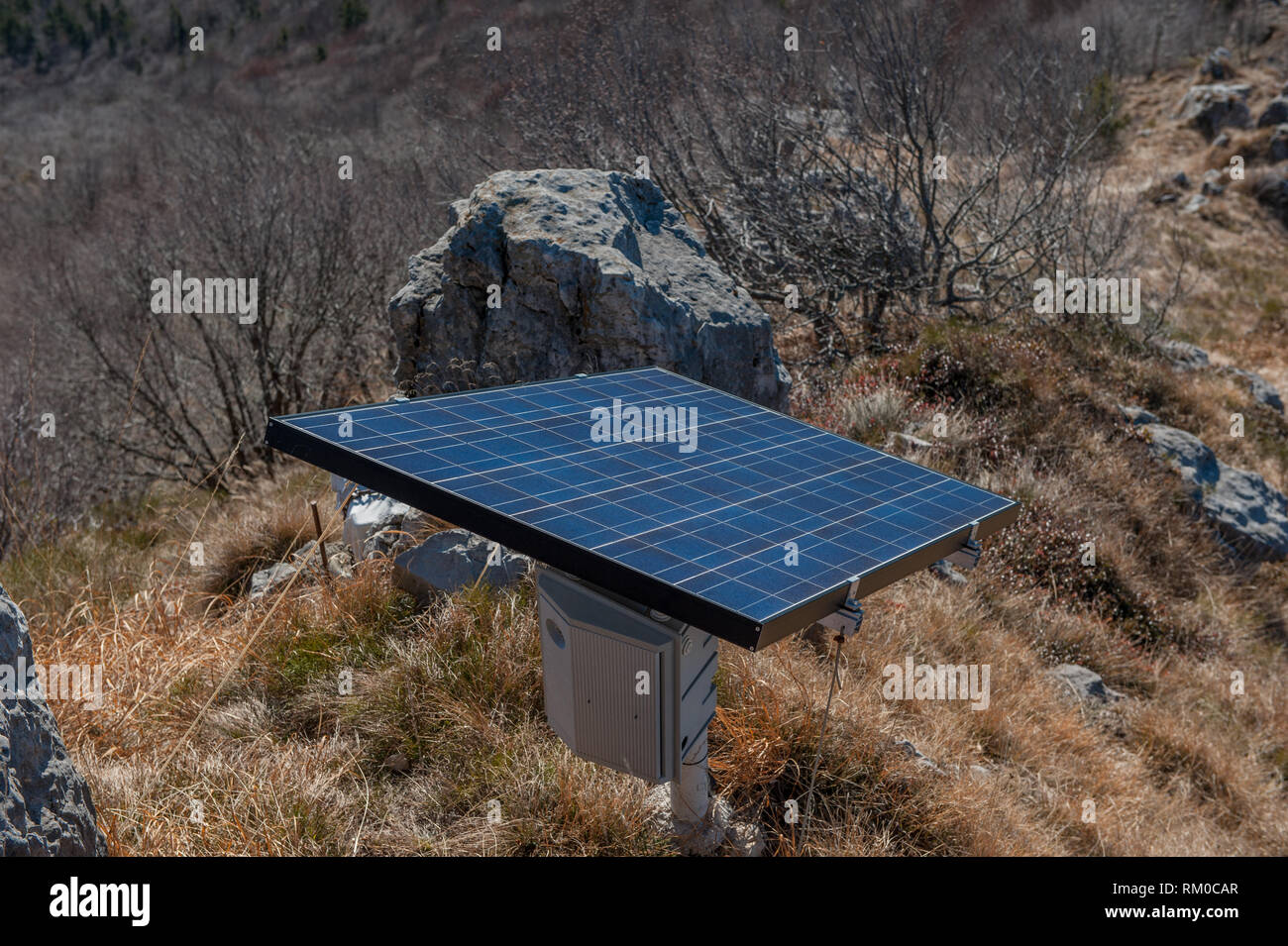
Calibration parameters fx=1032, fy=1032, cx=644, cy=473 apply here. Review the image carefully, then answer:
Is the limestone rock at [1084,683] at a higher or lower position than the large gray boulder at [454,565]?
lower

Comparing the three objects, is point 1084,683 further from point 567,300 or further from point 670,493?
point 670,493

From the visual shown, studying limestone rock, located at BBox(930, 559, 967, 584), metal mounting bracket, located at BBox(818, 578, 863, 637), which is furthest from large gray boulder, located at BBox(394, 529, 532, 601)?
limestone rock, located at BBox(930, 559, 967, 584)

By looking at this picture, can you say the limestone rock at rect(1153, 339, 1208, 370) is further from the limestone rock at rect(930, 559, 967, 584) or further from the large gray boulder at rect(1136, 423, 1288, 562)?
the limestone rock at rect(930, 559, 967, 584)

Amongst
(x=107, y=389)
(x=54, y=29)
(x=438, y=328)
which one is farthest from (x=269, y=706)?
(x=54, y=29)

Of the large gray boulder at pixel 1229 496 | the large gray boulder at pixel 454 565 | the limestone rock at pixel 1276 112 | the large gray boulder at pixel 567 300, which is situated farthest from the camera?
the limestone rock at pixel 1276 112

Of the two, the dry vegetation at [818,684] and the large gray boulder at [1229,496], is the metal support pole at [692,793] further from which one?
the large gray boulder at [1229,496]

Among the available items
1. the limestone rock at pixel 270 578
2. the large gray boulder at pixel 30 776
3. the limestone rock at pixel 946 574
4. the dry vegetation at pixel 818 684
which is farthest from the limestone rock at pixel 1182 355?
the large gray boulder at pixel 30 776

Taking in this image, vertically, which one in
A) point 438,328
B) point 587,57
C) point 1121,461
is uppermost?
point 587,57

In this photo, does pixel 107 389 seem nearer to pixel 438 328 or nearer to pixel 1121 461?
pixel 438 328

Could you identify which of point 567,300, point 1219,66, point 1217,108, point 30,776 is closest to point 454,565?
point 567,300
